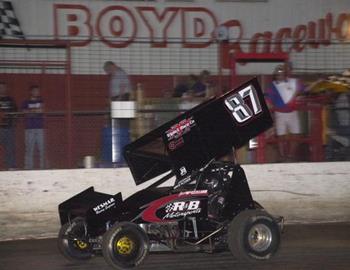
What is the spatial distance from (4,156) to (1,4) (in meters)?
4.69

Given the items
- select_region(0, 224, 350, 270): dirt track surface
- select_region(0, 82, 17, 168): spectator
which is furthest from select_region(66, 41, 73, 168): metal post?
select_region(0, 224, 350, 270): dirt track surface

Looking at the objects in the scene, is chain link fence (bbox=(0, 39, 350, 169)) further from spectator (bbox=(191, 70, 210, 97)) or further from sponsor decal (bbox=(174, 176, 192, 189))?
sponsor decal (bbox=(174, 176, 192, 189))

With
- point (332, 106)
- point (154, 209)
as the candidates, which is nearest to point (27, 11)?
point (332, 106)

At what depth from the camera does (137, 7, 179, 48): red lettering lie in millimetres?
14508

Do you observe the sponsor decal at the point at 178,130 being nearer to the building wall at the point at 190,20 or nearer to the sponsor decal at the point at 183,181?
the sponsor decal at the point at 183,181

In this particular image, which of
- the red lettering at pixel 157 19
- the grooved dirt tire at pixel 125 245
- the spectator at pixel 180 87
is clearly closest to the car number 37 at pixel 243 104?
the grooved dirt tire at pixel 125 245

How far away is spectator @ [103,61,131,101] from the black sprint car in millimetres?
2619

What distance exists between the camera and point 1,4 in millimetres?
13719

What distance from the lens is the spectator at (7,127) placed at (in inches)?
400

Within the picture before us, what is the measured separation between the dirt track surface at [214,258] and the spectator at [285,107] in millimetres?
1735

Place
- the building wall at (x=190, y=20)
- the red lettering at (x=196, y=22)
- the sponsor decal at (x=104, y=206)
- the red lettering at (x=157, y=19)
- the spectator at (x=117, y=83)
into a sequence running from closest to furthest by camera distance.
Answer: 1. the sponsor decal at (x=104, y=206)
2. the spectator at (x=117, y=83)
3. the building wall at (x=190, y=20)
4. the red lettering at (x=157, y=19)
5. the red lettering at (x=196, y=22)

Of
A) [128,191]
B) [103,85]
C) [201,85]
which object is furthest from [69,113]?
[201,85]

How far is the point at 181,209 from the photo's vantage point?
7801 mm

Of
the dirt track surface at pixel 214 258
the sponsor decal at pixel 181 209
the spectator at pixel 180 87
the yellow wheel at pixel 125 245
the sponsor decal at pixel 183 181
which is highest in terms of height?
the spectator at pixel 180 87
